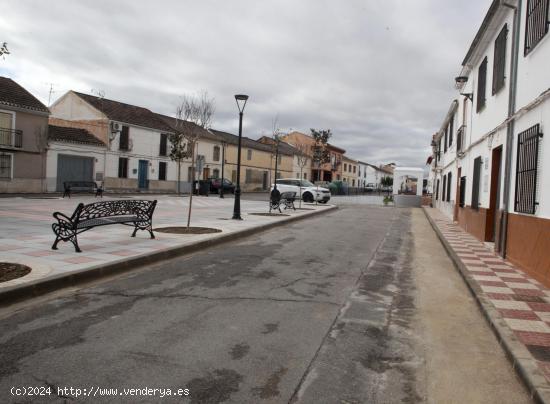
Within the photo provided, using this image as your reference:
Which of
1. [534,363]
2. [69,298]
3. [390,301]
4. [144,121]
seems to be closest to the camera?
[534,363]

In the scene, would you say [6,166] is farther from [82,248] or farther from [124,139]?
[82,248]

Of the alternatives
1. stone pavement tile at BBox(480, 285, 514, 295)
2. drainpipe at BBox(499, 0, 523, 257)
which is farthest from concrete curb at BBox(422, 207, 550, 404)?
drainpipe at BBox(499, 0, 523, 257)

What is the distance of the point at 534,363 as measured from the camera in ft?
11.7

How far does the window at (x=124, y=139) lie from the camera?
118 feet

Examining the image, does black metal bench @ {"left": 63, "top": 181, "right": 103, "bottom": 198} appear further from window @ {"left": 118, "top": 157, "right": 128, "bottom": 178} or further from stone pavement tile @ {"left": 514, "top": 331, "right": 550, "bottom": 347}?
stone pavement tile @ {"left": 514, "top": 331, "right": 550, "bottom": 347}

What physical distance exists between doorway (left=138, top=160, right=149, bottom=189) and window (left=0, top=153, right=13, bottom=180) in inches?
470

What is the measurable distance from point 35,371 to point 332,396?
6.98ft

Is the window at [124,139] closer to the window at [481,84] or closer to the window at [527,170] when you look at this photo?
the window at [481,84]

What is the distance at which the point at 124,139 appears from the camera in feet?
119

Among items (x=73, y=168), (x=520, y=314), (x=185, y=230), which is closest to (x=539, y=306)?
(x=520, y=314)

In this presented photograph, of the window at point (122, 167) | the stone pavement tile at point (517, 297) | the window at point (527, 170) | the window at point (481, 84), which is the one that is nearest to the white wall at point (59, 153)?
the window at point (122, 167)

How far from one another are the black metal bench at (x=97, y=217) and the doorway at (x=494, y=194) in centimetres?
773

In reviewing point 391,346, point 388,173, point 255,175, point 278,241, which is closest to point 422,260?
point 278,241

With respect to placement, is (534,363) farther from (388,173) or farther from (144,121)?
(388,173)
